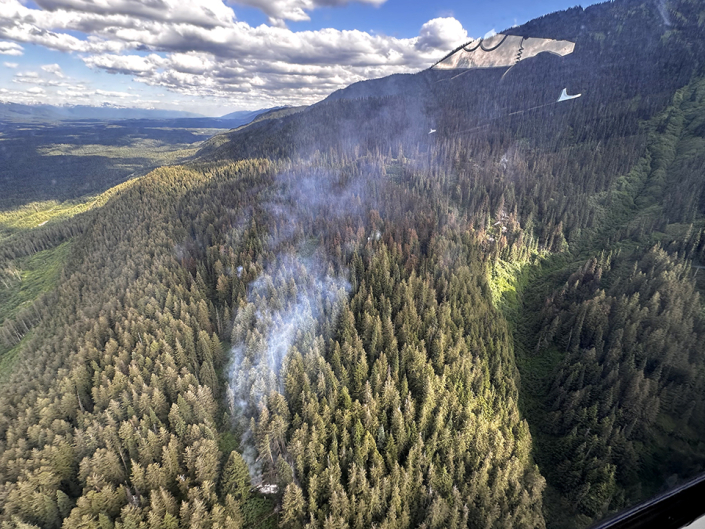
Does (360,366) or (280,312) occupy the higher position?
(280,312)

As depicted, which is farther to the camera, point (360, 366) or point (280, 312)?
point (280, 312)

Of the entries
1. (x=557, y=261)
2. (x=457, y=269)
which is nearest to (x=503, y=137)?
(x=557, y=261)

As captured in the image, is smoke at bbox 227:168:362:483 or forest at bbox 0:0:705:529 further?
smoke at bbox 227:168:362:483

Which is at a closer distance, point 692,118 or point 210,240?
point 210,240

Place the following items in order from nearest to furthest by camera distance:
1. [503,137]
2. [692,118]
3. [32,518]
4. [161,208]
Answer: [32,518], [161,208], [692,118], [503,137]

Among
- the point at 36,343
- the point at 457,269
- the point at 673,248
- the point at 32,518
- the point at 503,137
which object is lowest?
the point at 36,343

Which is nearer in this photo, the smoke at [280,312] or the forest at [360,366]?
the forest at [360,366]

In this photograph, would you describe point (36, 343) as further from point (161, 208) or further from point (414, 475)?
point (414, 475)

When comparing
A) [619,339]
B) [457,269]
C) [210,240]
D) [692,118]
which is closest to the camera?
[619,339]
